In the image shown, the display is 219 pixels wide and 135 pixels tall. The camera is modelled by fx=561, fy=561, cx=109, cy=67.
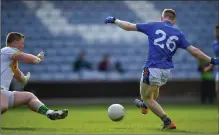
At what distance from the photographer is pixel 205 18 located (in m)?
25.7

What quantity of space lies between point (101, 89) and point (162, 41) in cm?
1294

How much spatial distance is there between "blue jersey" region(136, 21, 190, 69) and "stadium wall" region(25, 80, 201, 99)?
12.5 meters

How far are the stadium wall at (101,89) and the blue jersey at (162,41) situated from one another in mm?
12516

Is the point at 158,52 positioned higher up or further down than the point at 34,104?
higher up

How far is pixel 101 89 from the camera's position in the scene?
74.6 feet

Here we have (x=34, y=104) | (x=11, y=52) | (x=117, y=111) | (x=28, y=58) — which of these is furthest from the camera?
(x=117, y=111)

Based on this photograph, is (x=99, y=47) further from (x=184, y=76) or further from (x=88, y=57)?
(x=184, y=76)

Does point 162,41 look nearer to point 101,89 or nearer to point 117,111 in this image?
point 117,111

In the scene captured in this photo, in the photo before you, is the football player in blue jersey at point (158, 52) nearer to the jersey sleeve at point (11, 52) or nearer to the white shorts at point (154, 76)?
the white shorts at point (154, 76)

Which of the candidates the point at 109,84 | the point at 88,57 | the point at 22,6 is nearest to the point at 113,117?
the point at 109,84

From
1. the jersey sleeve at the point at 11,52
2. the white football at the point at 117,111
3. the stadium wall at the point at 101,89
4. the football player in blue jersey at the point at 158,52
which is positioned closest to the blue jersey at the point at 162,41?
the football player in blue jersey at the point at 158,52

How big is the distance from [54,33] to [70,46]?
3.20 ft

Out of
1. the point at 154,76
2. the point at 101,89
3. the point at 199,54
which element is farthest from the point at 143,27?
the point at 101,89

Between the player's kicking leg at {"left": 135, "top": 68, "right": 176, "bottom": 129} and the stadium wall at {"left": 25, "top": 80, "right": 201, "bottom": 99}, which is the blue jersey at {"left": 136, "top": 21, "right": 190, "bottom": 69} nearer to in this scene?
the player's kicking leg at {"left": 135, "top": 68, "right": 176, "bottom": 129}
